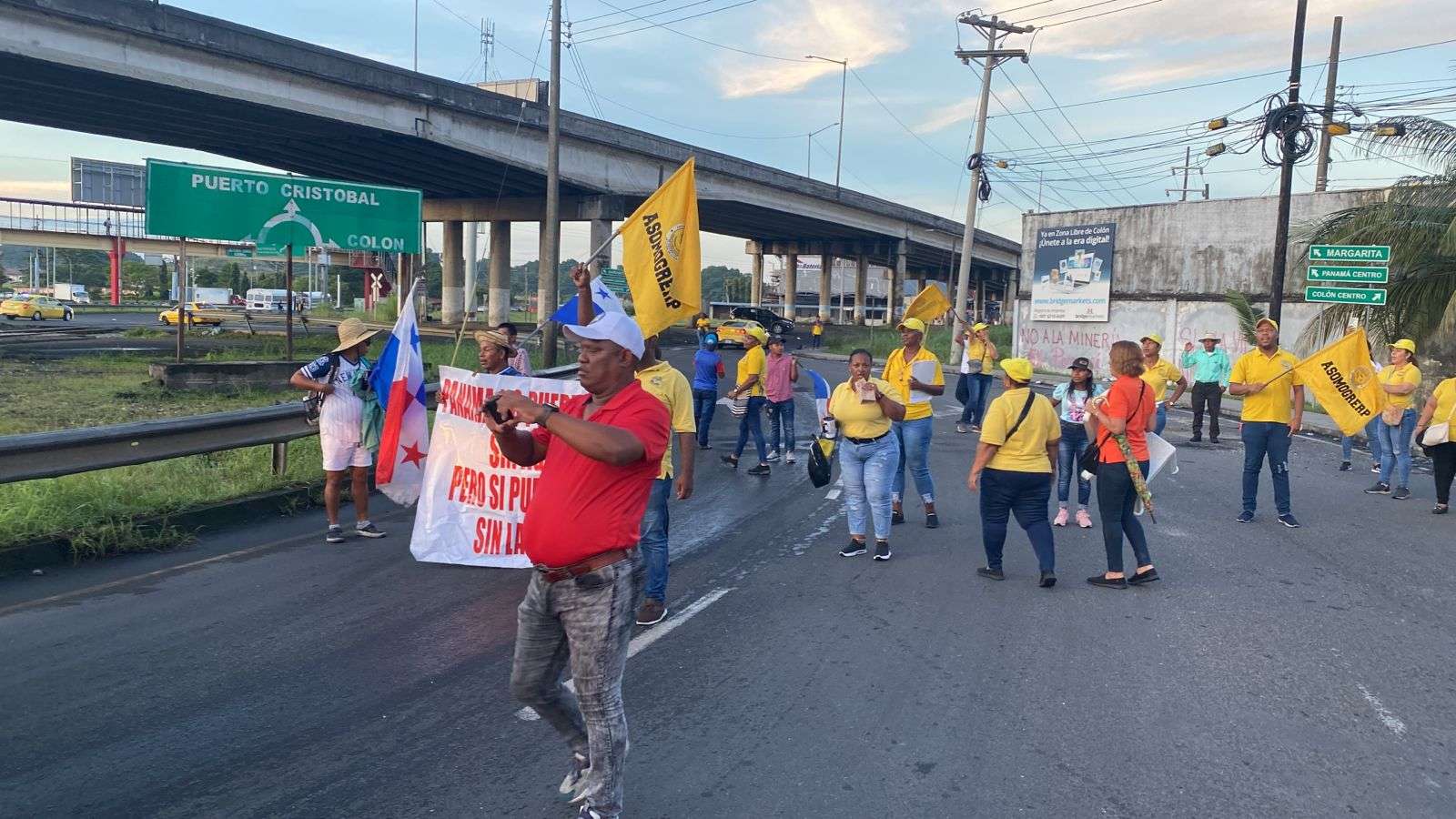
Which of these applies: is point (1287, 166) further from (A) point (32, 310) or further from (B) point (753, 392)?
(A) point (32, 310)

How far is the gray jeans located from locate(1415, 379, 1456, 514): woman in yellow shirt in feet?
32.6

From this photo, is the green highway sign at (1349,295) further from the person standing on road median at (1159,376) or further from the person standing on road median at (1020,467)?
the person standing on road median at (1020,467)

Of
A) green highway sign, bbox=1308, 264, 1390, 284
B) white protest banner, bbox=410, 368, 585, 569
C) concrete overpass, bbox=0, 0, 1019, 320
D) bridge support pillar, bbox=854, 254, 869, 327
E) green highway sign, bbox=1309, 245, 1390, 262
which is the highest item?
concrete overpass, bbox=0, 0, 1019, 320

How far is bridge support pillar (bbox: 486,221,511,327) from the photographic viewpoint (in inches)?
1986

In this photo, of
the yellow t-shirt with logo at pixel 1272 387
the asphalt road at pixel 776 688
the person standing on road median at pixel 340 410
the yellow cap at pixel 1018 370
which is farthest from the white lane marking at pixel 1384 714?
the person standing on road median at pixel 340 410

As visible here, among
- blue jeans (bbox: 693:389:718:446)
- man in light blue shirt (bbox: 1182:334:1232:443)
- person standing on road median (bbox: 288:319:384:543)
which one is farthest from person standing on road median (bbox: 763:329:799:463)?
man in light blue shirt (bbox: 1182:334:1232:443)

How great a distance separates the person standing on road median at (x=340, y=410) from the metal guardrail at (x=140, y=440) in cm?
144

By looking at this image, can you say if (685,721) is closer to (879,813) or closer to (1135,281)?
(879,813)

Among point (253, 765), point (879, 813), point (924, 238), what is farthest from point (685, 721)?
point (924, 238)

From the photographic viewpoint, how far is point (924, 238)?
71500mm

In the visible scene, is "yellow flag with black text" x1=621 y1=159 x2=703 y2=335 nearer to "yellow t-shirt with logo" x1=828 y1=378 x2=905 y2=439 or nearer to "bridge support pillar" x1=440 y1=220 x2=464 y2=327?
"yellow t-shirt with logo" x1=828 y1=378 x2=905 y2=439

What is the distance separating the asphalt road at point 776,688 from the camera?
13.6 feet

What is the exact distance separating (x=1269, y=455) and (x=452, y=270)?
52518 mm

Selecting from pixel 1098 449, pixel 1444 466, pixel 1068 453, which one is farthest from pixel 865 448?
pixel 1444 466
